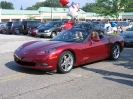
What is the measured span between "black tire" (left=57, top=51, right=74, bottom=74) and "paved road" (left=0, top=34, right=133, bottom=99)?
16cm

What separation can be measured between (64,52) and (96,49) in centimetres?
156

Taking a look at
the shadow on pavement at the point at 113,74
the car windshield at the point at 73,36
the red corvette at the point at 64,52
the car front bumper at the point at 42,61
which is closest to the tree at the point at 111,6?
the red corvette at the point at 64,52

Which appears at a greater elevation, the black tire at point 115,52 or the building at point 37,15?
the building at point 37,15

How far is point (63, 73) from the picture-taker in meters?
6.69

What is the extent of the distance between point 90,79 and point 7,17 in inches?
2951

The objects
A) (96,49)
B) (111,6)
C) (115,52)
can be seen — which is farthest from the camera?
(111,6)

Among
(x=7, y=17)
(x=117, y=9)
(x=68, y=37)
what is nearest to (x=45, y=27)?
(x=117, y=9)

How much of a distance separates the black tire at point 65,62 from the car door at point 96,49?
29.6 inches

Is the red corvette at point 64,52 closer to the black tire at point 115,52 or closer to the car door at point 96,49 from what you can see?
the car door at point 96,49

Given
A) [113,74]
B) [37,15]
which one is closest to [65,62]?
[113,74]

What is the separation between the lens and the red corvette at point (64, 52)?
6.36 m

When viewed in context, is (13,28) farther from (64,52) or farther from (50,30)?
(64,52)

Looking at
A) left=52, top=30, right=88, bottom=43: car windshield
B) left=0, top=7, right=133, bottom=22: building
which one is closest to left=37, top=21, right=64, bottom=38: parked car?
left=52, top=30, right=88, bottom=43: car windshield

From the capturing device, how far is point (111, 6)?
19484 millimetres
